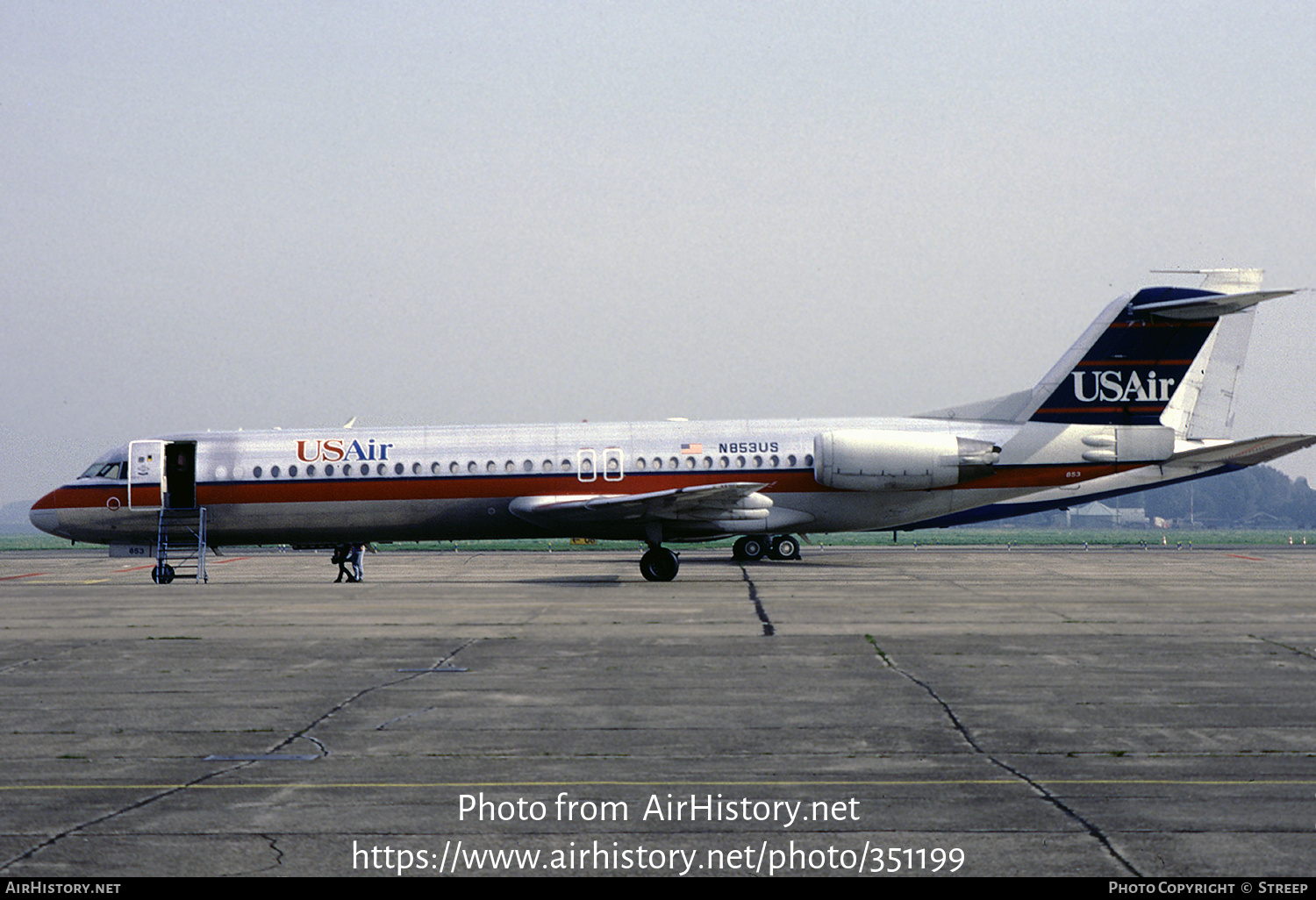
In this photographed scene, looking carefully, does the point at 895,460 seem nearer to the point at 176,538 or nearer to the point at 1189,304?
the point at 1189,304

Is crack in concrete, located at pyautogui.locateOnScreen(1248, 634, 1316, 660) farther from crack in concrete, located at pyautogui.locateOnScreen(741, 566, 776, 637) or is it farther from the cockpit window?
the cockpit window

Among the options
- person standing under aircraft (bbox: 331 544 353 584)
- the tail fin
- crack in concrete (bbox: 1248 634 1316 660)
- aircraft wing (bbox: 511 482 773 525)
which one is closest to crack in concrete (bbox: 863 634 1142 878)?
crack in concrete (bbox: 1248 634 1316 660)

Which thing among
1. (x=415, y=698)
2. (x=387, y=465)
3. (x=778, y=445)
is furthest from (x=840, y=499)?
(x=415, y=698)

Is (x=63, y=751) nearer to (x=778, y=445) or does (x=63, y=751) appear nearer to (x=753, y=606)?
(x=753, y=606)

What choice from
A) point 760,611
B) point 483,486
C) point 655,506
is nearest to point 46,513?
point 483,486

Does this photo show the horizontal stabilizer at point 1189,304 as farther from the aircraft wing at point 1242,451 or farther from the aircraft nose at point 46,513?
the aircraft nose at point 46,513

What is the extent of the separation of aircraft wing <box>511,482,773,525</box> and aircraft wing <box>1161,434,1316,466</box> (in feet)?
37.8

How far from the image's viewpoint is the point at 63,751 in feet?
31.3

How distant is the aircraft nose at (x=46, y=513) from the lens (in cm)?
3114

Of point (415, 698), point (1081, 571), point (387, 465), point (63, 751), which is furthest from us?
point (1081, 571)

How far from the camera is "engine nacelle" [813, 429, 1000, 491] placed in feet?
99.0
